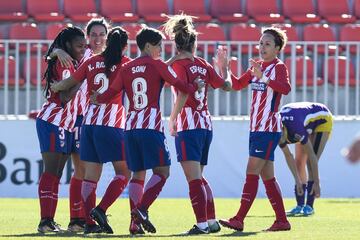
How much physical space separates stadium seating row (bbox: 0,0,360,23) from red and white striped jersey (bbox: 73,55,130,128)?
1060 cm

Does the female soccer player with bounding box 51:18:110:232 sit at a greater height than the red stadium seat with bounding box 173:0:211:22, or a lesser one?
lesser

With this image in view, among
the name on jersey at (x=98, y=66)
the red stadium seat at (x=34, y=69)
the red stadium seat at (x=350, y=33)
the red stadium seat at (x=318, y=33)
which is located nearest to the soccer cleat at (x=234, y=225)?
the name on jersey at (x=98, y=66)

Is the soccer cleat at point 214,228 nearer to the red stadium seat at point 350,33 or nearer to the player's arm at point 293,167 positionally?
the player's arm at point 293,167

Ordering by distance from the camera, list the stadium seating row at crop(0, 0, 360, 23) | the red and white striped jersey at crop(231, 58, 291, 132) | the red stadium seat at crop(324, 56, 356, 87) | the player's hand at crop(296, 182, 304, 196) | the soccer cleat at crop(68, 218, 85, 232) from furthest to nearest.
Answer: the stadium seating row at crop(0, 0, 360, 23) → the red stadium seat at crop(324, 56, 356, 87) → the player's hand at crop(296, 182, 304, 196) → the red and white striped jersey at crop(231, 58, 291, 132) → the soccer cleat at crop(68, 218, 85, 232)

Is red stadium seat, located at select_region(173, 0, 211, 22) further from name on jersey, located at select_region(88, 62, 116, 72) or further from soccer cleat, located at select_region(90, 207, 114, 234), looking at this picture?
soccer cleat, located at select_region(90, 207, 114, 234)

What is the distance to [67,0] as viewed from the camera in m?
20.7

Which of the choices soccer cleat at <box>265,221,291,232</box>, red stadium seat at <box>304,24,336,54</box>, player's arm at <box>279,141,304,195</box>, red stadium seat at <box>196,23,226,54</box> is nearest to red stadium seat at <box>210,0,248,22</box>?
red stadium seat at <box>196,23,226,54</box>

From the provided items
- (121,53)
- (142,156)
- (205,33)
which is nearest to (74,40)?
(121,53)

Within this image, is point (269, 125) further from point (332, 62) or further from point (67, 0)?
point (67, 0)

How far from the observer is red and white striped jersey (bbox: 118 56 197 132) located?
9406 millimetres

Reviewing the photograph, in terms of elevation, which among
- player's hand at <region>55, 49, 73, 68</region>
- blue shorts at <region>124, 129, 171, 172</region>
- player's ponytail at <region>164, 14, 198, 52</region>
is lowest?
blue shorts at <region>124, 129, 171, 172</region>

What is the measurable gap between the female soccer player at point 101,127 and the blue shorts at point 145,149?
0.64 ft

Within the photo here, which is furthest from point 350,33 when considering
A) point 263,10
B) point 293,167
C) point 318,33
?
point 293,167

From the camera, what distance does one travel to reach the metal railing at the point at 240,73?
16.4 m
